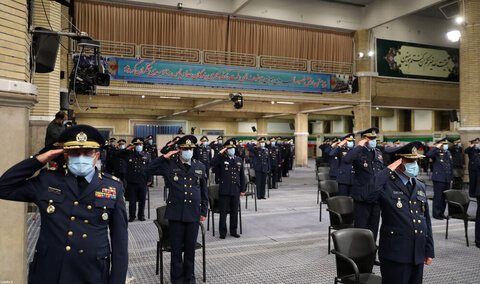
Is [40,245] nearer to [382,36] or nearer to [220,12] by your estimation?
[220,12]

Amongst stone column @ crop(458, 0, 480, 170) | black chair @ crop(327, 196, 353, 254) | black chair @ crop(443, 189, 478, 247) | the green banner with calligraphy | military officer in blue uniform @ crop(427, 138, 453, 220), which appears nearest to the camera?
black chair @ crop(327, 196, 353, 254)

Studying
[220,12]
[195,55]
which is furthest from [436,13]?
[195,55]

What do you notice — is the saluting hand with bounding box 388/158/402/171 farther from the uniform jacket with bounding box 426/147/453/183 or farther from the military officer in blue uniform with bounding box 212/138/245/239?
the uniform jacket with bounding box 426/147/453/183

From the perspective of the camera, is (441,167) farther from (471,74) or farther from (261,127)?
(261,127)

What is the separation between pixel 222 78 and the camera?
13.1 meters

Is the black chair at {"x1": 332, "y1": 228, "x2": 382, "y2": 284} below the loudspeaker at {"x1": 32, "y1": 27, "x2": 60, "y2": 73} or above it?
below

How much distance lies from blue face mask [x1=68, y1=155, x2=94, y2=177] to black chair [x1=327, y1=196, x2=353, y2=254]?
3918 mm

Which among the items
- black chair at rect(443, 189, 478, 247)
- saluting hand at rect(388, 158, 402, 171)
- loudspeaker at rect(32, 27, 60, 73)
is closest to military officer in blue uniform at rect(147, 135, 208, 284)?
loudspeaker at rect(32, 27, 60, 73)

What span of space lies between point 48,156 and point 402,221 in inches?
113

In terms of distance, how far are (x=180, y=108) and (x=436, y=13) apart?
45.2ft

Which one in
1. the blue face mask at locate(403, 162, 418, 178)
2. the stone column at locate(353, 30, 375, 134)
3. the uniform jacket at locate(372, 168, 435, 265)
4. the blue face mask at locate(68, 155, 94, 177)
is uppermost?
the stone column at locate(353, 30, 375, 134)

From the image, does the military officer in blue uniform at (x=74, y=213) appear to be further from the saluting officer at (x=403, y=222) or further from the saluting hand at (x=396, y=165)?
the saluting hand at (x=396, y=165)

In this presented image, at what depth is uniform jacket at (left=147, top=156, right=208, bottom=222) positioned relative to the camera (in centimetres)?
404

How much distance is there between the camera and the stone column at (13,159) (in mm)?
3203
